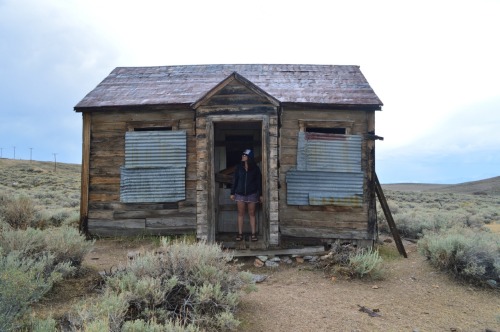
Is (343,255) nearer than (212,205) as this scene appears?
Yes

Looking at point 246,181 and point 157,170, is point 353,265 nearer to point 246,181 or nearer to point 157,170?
point 246,181

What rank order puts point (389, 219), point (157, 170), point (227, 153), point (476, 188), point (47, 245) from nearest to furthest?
point (47, 245), point (389, 219), point (157, 170), point (227, 153), point (476, 188)

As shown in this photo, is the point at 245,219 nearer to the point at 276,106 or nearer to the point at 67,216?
the point at 276,106

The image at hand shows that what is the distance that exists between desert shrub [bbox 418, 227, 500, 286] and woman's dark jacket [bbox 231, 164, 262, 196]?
3479 mm

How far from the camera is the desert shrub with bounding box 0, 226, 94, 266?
5.36 m

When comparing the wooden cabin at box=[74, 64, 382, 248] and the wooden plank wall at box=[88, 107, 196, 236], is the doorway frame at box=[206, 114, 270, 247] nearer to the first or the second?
the wooden cabin at box=[74, 64, 382, 248]

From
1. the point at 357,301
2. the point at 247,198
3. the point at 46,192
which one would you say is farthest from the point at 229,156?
the point at 46,192

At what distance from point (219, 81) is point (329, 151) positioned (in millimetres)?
3584

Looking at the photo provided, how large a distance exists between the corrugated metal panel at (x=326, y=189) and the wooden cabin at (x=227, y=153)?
2cm

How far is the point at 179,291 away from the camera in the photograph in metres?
4.31

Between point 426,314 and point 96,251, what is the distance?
6.25 m

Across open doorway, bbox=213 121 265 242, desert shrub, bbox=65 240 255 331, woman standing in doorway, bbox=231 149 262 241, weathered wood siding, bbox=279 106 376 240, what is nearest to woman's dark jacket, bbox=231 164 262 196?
woman standing in doorway, bbox=231 149 262 241

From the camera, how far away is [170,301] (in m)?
4.20

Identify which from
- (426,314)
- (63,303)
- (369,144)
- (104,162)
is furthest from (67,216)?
(426,314)
